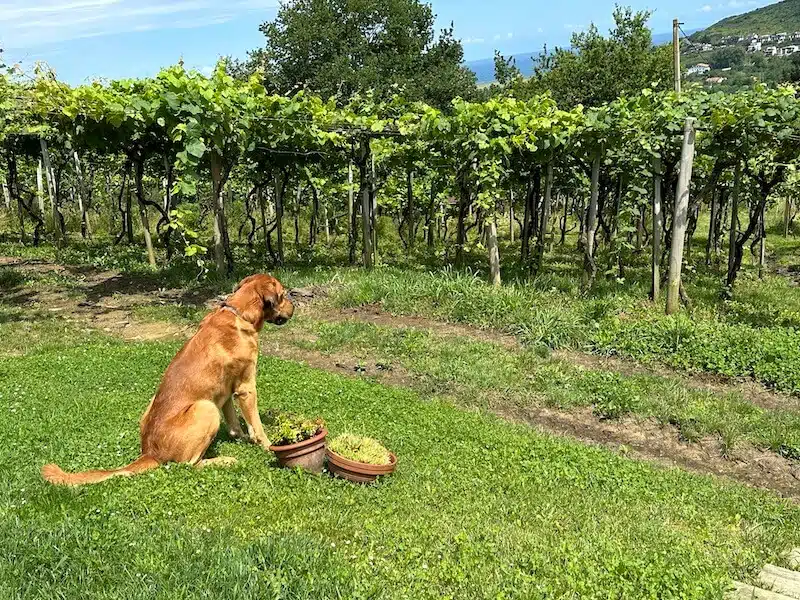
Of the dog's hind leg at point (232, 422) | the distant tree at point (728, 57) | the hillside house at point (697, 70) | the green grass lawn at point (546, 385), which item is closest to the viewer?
the dog's hind leg at point (232, 422)

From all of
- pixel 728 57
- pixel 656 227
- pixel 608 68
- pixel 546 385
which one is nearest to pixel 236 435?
pixel 546 385

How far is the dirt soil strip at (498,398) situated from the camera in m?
6.99

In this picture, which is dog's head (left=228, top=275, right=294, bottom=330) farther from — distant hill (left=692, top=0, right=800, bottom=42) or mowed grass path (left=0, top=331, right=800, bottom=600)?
distant hill (left=692, top=0, right=800, bottom=42)

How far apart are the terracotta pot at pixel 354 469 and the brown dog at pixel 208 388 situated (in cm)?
88

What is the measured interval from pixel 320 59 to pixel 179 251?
1225 inches

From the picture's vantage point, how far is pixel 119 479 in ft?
14.9

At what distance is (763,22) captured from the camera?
491 ft

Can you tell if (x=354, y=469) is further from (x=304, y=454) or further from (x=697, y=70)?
(x=697, y=70)

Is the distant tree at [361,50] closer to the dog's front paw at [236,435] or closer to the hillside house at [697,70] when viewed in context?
the hillside house at [697,70]

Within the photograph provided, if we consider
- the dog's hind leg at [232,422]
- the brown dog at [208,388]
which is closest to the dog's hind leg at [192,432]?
the brown dog at [208,388]

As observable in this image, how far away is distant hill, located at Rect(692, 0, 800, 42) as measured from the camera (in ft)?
453

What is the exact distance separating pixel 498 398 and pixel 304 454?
3898 mm

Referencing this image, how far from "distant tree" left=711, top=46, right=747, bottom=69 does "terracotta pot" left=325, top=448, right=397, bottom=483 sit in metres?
136

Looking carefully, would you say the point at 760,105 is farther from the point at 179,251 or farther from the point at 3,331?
the point at 179,251
